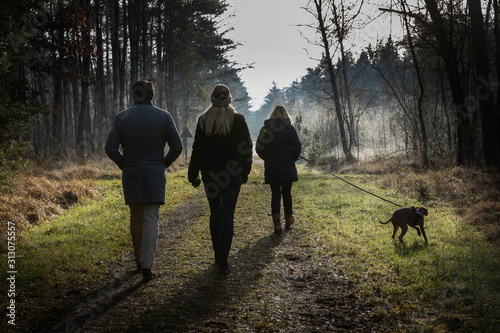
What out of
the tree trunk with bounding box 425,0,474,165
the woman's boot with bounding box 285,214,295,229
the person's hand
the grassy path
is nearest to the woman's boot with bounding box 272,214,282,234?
the grassy path

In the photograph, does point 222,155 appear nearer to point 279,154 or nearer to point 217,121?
point 217,121

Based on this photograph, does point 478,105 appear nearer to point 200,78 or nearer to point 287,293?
point 287,293

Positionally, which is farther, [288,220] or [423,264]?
[288,220]

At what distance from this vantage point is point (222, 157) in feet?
14.7

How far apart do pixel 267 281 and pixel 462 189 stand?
23.9 feet

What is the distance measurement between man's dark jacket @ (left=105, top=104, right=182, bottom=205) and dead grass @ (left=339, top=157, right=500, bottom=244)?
5.36 metres

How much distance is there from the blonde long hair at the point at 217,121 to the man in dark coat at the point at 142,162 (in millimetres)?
512

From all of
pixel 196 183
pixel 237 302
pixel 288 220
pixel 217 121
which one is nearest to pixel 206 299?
pixel 237 302

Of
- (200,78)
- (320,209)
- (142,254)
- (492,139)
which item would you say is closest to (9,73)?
(142,254)

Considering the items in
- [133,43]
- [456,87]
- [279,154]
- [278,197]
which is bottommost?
[278,197]

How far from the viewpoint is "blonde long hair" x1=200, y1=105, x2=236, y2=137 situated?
4.43m

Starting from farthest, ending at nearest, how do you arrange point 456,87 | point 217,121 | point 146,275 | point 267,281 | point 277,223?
point 456,87
point 277,223
point 217,121
point 267,281
point 146,275

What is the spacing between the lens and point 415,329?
3.10 metres

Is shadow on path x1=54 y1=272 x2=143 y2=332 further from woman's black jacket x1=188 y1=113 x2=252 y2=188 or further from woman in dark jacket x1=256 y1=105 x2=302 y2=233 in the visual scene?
woman in dark jacket x1=256 y1=105 x2=302 y2=233
